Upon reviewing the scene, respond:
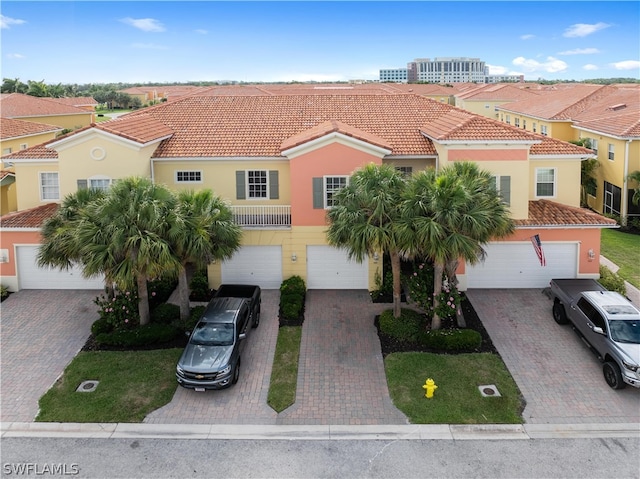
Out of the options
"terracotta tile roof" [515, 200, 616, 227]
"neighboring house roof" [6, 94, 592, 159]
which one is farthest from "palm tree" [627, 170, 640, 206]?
"terracotta tile roof" [515, 200, 616, 227]

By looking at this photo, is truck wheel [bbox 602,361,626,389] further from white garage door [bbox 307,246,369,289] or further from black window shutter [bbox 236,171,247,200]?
black window shutter [bbox 236,171,247,200]

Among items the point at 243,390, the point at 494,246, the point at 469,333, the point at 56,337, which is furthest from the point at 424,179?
the point at 56,337

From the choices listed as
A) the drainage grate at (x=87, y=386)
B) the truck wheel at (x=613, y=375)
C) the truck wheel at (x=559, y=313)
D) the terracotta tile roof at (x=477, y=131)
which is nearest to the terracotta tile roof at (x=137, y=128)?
the drainage grate at (x=87, y=386)

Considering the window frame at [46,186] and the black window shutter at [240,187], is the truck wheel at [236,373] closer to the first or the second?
the black window shutter at [240,187]

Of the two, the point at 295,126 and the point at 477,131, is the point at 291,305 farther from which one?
the point at 477,131

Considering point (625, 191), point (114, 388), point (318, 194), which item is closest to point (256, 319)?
point (114, 388)
